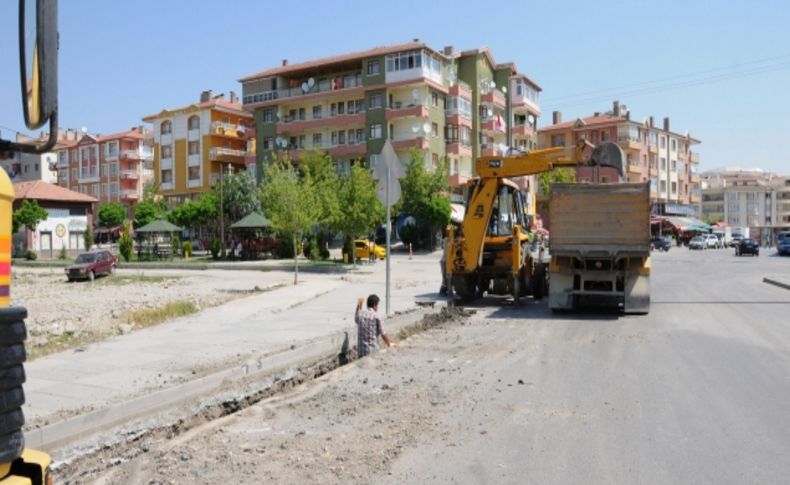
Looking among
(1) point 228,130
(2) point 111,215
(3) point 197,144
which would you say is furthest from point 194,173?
(2) point 111,215

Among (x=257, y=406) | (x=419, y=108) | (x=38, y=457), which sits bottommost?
(x=257, y=406)

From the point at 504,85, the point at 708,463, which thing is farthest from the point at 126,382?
the point at 504,85

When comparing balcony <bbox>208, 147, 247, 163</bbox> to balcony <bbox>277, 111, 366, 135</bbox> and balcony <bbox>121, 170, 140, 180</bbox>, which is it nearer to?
balcony <bbox>277, 111, 366, 135</bbox>

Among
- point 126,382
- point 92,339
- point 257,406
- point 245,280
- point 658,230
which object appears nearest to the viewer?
point 257,406

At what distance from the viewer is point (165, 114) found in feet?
275

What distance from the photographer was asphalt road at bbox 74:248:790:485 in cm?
510

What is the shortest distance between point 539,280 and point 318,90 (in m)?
52.7

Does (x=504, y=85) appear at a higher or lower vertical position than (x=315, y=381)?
higher

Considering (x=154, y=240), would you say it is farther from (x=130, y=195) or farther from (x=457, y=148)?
(x=130, y=195)

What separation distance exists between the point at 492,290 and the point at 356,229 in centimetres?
1759

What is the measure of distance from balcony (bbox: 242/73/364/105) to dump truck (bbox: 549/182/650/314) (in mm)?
50554

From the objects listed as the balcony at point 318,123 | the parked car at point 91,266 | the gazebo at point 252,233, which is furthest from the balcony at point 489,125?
the parked car at point 91,266

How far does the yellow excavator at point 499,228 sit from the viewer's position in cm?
1705

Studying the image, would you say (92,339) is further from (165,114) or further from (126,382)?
(165,114)
